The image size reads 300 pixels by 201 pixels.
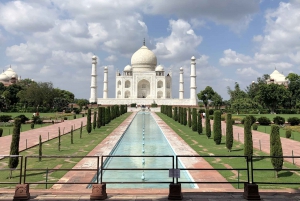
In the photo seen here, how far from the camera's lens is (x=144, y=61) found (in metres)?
51.7

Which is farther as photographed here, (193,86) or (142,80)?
(142,80)

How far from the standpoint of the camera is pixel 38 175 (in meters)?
5.88

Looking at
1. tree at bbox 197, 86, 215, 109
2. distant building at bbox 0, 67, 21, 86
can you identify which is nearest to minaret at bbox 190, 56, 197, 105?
tree at bbox 197, 86, 215, 109

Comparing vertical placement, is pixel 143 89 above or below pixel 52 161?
above

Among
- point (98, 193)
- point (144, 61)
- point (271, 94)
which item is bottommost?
point (98, 193)

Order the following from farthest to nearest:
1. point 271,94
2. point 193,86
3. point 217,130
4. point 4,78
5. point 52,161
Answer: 1. point 4,78
2. point 193,86
3. point 271,94
4. point 217,130
5. point 52,161

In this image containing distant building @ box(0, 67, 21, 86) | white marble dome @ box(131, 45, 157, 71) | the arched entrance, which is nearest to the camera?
white marble dome @ box(131, 45, 157, 71)

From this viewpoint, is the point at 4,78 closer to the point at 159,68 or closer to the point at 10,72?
the point at 10,72

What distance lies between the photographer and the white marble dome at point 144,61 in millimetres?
51781

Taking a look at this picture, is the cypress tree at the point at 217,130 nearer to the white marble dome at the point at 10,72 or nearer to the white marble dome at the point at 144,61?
the white marble dome at the point at 144,61

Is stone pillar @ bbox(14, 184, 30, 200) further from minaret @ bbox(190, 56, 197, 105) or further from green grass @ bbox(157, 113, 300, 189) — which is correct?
minaret @ bbox(190, 56, 197, 105)

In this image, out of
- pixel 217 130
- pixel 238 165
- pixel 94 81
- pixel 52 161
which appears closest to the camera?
pixel 238 165

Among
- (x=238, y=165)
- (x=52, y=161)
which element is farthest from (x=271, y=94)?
(x=52, y=161)

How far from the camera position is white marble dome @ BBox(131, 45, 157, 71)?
5178cm
